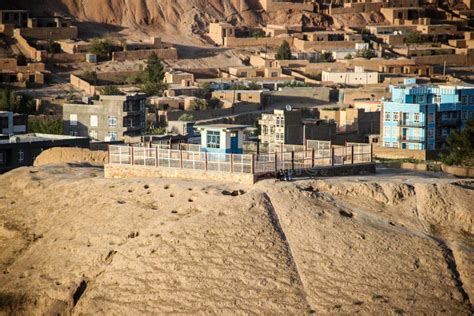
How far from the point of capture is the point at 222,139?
32.0 metres

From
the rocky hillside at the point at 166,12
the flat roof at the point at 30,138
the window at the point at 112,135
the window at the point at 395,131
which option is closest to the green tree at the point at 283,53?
the rocky hillside at the point at 166,12

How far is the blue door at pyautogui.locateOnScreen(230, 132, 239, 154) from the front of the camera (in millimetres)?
32031

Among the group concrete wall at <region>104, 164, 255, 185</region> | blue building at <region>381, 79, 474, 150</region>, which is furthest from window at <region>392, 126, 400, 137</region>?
concrete wall at <region>104, 164, 255, 185</region>

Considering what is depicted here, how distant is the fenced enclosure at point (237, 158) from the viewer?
30.6m

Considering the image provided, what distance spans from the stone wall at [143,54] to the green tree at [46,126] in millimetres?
19435

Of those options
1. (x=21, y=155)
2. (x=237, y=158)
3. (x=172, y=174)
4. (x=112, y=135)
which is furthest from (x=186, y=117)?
(x=237, y=158)

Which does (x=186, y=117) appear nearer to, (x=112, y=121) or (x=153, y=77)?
(x=112, y=121)

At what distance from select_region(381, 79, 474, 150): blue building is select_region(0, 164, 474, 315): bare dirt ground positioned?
22.4 m

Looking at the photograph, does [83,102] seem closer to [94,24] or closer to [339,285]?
[94,24]

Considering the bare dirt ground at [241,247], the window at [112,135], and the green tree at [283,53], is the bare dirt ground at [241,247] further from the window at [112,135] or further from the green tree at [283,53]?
the green tree at [283,53]

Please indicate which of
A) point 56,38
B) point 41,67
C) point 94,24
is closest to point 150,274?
point 41,67

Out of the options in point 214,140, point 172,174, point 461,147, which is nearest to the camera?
point 172,174

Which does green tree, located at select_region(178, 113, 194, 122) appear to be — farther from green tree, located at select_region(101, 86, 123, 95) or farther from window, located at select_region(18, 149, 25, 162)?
window, located at select_region(18, 149, 25, 162)

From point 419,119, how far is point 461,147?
5.38 m
